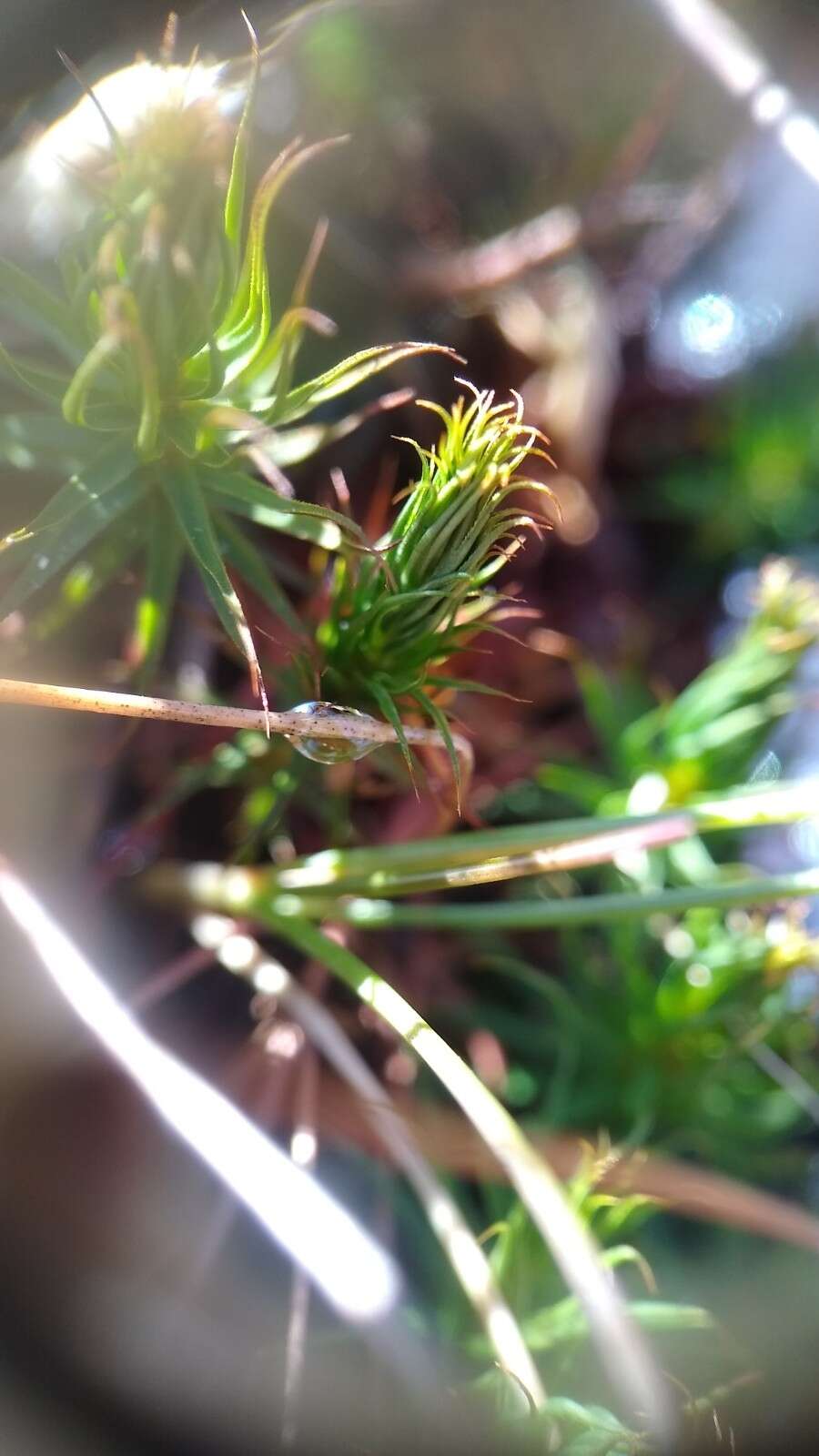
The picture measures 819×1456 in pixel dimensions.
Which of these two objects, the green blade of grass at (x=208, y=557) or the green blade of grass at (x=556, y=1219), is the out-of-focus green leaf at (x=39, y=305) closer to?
the green blade of grass at (x=208, y=557)

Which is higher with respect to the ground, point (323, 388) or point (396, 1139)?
point (323, 388)

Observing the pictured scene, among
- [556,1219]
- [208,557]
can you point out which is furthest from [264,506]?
[556,1219]

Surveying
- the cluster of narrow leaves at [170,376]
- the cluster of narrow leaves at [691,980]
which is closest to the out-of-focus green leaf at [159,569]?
the cluster of narrow leaves at [170,376]

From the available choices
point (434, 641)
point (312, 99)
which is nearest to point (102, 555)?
point (434, 641)

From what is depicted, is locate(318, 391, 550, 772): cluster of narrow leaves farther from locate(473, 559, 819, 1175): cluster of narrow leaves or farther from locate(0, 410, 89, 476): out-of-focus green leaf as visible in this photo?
locate(473, 559, 819, 1175): cluster of narrow leaves

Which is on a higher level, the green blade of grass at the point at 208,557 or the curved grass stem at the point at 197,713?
the green blade of grass at the point at 208,557

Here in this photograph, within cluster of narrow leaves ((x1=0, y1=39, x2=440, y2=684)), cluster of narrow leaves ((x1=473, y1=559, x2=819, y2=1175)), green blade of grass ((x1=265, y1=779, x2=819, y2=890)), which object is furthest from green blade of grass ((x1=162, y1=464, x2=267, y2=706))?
cluster of narrow leaves ((x1=473, y1=559, x2=819, y2=1175))

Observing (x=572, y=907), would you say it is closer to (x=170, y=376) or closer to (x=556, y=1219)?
(x=556, y=1219)

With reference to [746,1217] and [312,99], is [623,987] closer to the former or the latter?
[746,1217]
